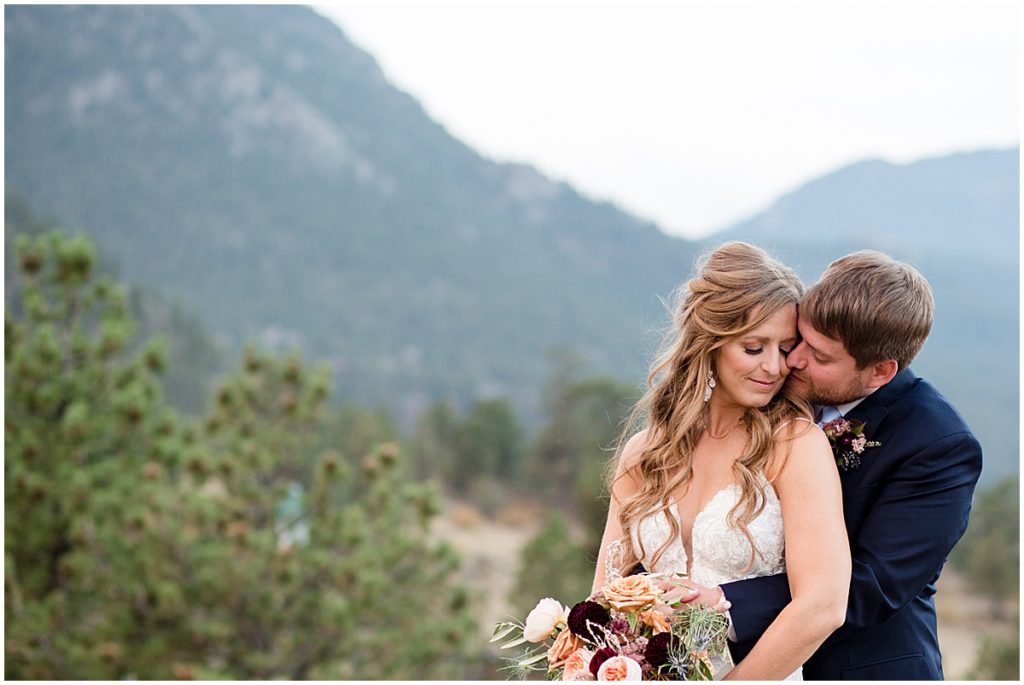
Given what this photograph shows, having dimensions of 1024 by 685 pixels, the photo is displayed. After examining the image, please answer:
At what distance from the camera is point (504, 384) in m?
72.8

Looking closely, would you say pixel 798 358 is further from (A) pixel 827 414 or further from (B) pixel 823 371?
(A) pixel 827 414

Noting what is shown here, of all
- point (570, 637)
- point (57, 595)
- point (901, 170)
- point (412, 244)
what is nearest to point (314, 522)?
point (57, 595)

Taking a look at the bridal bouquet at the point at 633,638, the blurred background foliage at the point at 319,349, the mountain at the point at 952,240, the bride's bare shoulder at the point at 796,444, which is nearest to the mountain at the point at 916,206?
the mountain at the point at 952,240

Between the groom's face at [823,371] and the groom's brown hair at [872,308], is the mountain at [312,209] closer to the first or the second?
the groom's face at [823,371]

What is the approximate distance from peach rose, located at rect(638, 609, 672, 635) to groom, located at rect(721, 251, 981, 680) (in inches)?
9.0

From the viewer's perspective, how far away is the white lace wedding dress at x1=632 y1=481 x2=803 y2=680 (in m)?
2.41

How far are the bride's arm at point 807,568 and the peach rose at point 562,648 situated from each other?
1.38ft

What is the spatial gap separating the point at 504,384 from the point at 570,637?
70553mm

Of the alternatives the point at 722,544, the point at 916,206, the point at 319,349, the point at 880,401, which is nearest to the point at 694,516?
the point at 722,544

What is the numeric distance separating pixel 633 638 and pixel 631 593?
→ 0.10 meters

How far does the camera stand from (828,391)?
8.27 ft

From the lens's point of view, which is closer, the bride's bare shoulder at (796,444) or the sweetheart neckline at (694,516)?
the bride's bare shoulder at (796,444)

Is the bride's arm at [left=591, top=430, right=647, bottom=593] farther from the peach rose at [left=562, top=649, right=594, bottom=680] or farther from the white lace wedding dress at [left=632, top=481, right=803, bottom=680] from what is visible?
the peach rose at [left=562, top=649, right=594, bottom=680]

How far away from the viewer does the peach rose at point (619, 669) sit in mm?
2074
